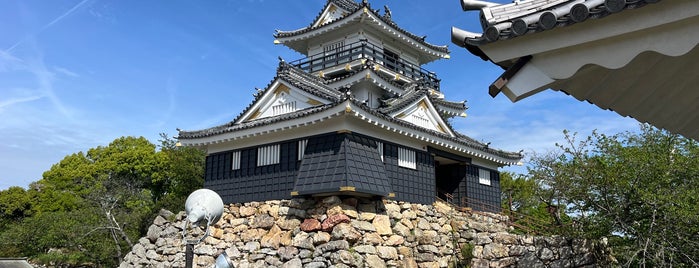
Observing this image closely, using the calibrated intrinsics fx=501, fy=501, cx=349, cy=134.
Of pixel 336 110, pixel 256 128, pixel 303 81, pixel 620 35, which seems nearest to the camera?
pixel 620 35

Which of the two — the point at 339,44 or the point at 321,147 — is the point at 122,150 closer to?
the point at 339,44

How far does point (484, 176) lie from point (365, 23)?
769 centimetres

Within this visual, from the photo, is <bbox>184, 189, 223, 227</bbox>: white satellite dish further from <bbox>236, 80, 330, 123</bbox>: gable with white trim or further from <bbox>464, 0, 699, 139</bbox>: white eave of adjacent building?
<bbox>236, 80, 330, 123</bbox>: gable with white trim

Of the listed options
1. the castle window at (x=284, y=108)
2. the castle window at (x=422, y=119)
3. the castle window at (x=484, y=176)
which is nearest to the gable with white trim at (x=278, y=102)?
the castle window at (x=284, y=108)

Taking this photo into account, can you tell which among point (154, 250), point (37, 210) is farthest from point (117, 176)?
point (154, 250)

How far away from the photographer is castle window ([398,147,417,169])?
15676 mm

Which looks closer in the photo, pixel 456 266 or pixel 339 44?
pixel 456 266

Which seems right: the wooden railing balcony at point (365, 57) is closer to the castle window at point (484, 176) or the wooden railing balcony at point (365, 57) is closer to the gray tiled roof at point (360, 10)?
the gray tiled roof at point (360, 10)

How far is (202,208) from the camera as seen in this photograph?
5250mm

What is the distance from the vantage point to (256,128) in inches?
606

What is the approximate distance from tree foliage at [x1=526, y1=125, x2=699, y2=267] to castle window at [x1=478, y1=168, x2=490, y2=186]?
5.92m

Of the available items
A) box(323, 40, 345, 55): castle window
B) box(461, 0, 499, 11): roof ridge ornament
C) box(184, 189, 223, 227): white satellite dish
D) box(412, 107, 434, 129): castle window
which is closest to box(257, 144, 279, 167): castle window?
box(412, 107, 434, 129): castle window

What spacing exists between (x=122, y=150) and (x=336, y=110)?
29.6 meters

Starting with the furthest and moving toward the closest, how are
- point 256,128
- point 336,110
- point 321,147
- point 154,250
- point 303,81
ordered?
point 303,81 → point 154,250 → point 256,128 → point 321,147 → point 336,110
